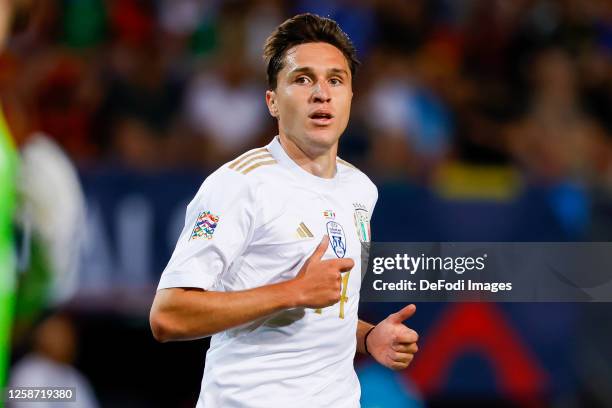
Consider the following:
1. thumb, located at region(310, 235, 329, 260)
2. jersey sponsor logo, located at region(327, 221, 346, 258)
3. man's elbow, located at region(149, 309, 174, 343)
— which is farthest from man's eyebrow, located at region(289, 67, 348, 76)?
man's elbow, located at region(149, 309, 174, 343)

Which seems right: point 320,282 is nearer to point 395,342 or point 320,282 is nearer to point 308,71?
point 395,342

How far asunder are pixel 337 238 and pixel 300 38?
0.74 meters

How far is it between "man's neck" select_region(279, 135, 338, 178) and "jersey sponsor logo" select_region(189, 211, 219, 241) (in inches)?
19.3

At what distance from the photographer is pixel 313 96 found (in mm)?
3531

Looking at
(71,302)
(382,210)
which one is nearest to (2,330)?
(71,302)

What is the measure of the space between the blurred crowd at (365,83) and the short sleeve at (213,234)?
3243 mm

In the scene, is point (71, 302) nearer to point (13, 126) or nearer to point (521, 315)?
point (13, 126)

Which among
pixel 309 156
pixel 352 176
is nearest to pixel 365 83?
pixel 352 176

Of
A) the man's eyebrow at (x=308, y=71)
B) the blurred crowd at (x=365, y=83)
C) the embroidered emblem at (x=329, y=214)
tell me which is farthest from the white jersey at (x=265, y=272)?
the blurred crowd at (x=365, y=83)

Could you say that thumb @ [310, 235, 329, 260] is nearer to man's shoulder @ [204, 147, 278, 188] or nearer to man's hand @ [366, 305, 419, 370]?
man's shoulder @ [204, 147, 278, 188]

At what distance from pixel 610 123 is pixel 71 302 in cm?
406

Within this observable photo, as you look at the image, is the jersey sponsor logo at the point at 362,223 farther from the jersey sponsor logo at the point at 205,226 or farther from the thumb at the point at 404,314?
the jersey sponsor logo at the point at 205,226

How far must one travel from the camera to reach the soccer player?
3.17m

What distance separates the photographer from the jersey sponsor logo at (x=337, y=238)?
3.45 m
